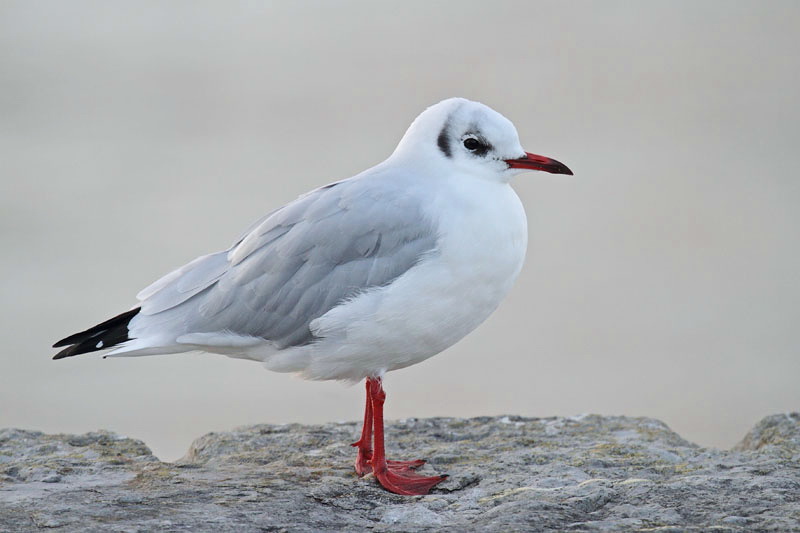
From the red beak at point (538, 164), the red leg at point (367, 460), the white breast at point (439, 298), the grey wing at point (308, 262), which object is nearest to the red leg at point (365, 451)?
the red leg at point (367, 460)

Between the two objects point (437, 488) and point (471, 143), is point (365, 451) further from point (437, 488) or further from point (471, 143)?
point (471, 143)

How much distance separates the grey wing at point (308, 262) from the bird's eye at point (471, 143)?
0.41m

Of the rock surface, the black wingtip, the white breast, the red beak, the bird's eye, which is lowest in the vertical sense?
the rock surface

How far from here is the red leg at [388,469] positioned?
4758 millimetres

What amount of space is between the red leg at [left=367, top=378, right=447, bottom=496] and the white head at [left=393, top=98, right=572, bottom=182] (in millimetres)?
1137

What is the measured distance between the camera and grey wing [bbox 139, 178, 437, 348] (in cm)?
487

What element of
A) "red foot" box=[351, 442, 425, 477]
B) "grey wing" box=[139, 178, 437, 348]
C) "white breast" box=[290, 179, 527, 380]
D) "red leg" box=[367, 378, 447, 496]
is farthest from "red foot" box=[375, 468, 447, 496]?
"grey wing" box=[139, 178, 437, 348]

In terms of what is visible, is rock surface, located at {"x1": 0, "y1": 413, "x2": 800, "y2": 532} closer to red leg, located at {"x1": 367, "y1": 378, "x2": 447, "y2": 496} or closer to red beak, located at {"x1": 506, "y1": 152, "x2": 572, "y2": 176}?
red leg, located at {"x1": 367, "y1": 378, "x2": 447, "y2": 496}

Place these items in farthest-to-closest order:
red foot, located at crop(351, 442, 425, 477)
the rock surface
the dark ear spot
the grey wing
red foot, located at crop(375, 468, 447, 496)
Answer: the dark ear spot
red foot, located at crop(351, 442, 425, 477)
the grey wing
red foot, located at crop(375, 468, 447, 496)
the rock surface

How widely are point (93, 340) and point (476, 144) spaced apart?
6.94 ft

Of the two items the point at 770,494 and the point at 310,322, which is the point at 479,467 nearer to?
the point at 310,322

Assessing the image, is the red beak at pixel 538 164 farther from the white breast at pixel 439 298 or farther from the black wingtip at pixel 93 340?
the black wingtip at pixel 93 340

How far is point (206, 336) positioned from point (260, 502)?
108cm

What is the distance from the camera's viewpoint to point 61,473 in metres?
4.86
